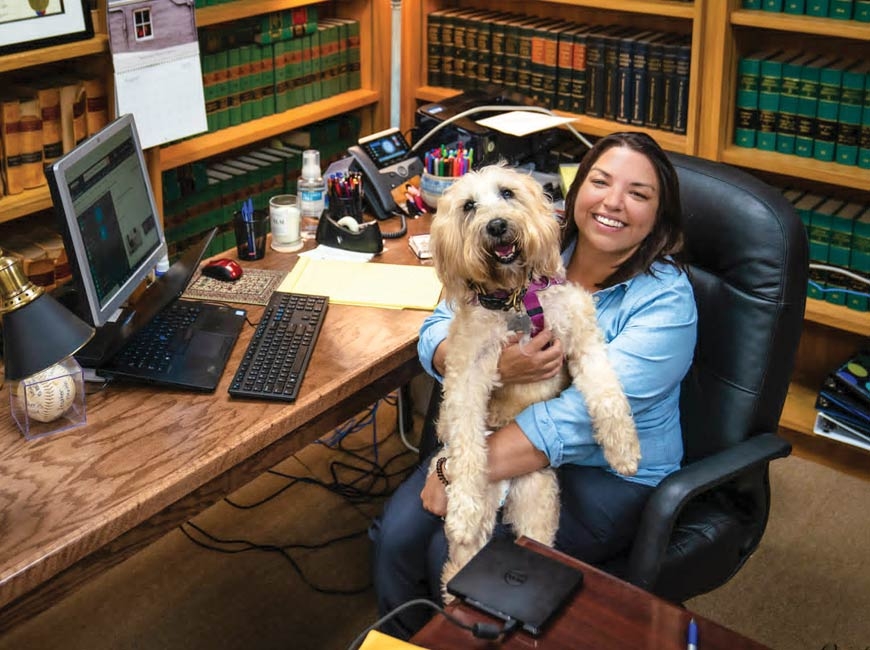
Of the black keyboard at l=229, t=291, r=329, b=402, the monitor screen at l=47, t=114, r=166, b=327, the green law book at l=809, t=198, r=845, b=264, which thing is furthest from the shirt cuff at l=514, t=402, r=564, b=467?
the green law book at l=809, t=198, r=845, b=264

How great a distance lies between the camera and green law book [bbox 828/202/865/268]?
Answer: 2.94m

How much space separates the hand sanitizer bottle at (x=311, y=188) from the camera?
2.61m

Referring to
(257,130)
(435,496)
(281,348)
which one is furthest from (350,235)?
(257,130)

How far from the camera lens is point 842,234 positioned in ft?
9.68

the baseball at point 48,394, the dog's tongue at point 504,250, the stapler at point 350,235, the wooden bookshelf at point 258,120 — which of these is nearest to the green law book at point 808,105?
the stapler at point 350,235

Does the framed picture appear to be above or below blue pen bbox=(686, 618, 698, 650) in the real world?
above

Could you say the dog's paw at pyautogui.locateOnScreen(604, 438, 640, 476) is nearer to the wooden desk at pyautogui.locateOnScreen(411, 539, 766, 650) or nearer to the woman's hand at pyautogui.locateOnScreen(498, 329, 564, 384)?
the woman's hand at pyautogui.locateOnScreen(498, 329, 564, 384)

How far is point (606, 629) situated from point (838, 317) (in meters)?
2.05

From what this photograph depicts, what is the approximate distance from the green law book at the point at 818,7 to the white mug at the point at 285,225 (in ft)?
4.94

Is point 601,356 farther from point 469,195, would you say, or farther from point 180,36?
point 180,36

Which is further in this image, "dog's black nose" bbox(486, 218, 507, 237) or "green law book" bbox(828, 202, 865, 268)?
"green law book" bbox(828, 202, 865, 268)

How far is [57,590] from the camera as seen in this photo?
5.02ft

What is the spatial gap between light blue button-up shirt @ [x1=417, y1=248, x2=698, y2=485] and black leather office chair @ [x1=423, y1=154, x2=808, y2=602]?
82 mm

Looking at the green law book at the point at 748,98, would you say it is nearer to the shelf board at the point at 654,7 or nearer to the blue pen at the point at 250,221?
the shelf board at the point at 654,7
